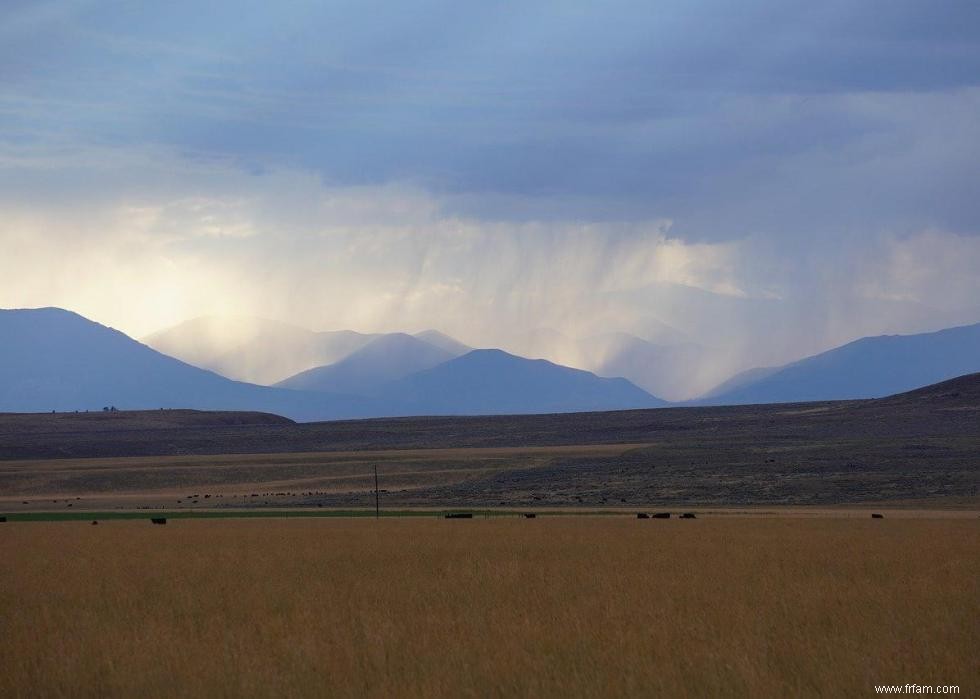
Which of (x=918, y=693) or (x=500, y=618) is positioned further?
(x=500, y=618)

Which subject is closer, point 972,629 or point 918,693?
point 918,693

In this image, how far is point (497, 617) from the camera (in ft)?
65.3

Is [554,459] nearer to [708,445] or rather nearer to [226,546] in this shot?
[708,445]

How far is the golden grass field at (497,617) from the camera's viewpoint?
14883 millimetres

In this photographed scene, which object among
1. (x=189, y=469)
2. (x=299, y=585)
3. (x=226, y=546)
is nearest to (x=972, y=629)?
(x=299, y=585)

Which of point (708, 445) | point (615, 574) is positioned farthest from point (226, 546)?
point (708, 445)

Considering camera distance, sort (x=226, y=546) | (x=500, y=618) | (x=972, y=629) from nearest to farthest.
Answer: (x=972, y=629) → (x=500, y=618) → (x=226, y=546)

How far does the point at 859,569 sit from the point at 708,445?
8119 cm

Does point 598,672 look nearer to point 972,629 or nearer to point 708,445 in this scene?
point 972,629

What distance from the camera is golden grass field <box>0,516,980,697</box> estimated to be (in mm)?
14883

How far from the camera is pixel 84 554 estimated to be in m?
35.1

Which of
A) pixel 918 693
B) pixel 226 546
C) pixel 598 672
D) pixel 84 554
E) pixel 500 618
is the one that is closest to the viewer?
pixel 918 693

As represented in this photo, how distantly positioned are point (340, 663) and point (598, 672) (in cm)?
352

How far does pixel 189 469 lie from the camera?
348 feet
